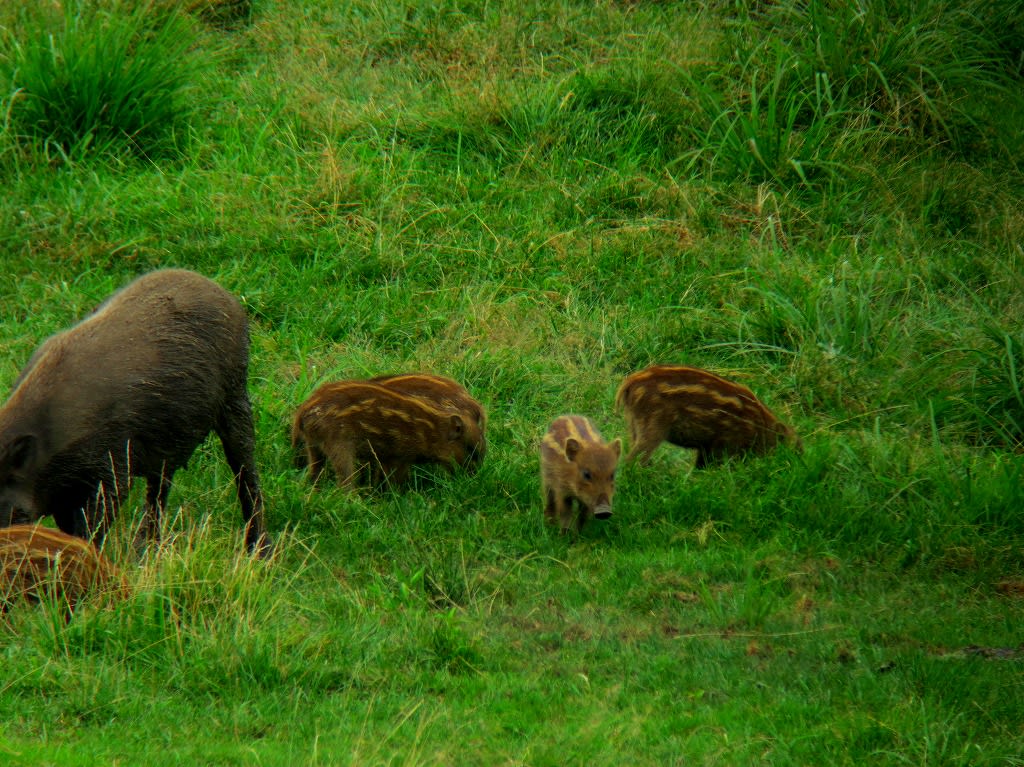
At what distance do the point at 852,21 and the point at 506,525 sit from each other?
6.26 metres

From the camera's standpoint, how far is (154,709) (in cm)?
536

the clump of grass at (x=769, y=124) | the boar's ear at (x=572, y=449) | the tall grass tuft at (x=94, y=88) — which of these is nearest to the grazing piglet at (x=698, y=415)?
the boar's ear at (x=572, y=449)

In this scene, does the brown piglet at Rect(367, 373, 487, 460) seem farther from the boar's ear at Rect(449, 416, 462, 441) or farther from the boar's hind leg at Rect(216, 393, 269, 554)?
the boar's hind leg at Rect(216, 393, 269, 554)

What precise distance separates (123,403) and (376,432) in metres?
1.79

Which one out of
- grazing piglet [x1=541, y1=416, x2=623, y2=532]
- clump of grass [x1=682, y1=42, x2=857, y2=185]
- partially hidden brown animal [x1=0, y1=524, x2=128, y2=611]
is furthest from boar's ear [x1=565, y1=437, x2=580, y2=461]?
clump of grass [x1=682, y1=42, x2=857, y2=185]

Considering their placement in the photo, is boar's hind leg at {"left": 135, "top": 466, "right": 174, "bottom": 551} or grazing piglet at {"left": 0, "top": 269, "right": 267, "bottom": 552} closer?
grazing piglet at {"left": 0, "top": 269, "right": 267, "bottom": 552}

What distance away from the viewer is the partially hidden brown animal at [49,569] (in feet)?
19.4

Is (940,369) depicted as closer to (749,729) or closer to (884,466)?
(884,466)

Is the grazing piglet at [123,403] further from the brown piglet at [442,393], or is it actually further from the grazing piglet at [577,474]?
the grazing piglet at [577,474]

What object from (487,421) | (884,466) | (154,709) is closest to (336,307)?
Answer: (487,421)

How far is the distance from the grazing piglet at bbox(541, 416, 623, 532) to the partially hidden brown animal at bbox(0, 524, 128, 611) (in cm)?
245

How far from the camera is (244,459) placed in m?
7.31

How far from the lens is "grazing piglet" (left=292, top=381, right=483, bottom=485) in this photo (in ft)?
26.2

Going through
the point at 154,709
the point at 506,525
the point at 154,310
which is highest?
the point at 154,310
